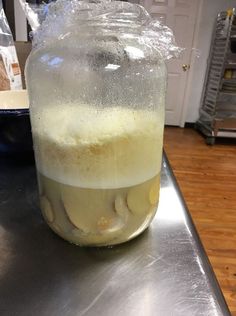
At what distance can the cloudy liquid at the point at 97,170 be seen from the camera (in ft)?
1.05

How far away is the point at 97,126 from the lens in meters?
0.31

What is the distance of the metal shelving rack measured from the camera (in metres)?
2.37

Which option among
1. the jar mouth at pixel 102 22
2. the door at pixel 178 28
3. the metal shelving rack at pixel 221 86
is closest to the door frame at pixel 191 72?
the door at pixel 178 28

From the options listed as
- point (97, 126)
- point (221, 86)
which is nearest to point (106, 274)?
point (97, 126)

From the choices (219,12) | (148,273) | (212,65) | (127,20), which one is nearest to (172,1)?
(219,12)

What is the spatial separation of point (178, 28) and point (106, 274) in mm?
2740

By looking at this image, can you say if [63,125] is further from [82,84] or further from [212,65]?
[212,65]

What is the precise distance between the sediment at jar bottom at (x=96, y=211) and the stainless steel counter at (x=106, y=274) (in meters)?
0.02

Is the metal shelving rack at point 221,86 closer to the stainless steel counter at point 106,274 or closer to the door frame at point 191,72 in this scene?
the door frame at point 191,72

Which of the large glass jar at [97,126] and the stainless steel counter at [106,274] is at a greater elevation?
the large glass jar at [97,126]

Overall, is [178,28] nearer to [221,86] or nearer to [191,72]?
[191,72]

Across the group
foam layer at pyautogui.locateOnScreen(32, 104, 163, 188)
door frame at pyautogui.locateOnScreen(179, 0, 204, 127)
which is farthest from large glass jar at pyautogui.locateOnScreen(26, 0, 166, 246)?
door frame at pyautogui.locateOnScreen(179, 0, 204, 127)

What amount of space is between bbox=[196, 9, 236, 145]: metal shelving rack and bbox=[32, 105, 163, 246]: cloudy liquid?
7.53 ft

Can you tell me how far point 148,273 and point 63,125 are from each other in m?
0.21
